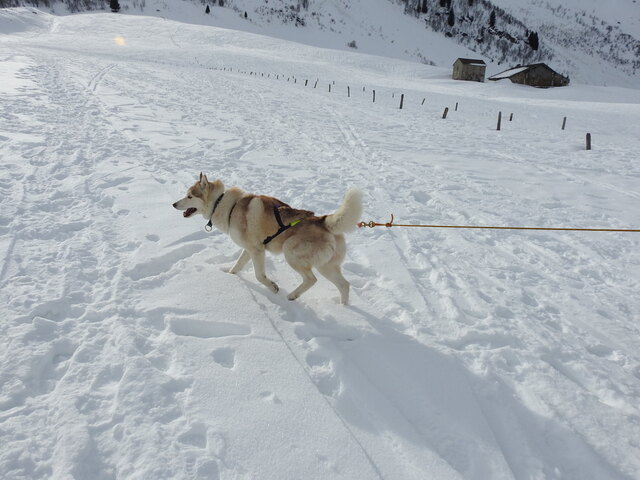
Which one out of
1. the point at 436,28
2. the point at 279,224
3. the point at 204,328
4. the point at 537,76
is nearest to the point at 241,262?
the point at 279,224

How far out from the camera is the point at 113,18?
63938mm

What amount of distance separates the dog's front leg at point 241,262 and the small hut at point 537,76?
59849 millimetres

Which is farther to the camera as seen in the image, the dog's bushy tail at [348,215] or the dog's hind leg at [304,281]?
the dog's hind leg at [304,281]

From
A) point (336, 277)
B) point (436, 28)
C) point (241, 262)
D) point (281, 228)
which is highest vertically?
point (436, 28)

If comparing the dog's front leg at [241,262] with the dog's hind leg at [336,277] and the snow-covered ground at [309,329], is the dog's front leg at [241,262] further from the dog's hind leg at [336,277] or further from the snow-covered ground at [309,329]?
the dog's hind leg at [336,277]

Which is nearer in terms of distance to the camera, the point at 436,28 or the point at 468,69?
the point at 468,69

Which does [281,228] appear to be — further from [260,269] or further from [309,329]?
[309,329]

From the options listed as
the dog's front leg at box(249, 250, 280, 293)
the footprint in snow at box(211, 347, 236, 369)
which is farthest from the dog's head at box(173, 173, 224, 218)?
the footprint in snow at box(211, 347, 236, 369)

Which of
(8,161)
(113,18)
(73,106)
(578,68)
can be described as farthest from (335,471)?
(578,68)

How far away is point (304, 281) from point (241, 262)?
1.02 metres

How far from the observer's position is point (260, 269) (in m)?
4.98

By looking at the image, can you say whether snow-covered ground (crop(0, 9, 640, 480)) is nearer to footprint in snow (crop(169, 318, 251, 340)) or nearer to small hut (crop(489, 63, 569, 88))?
footprint in snow (crop(169, 318, 251, 340))

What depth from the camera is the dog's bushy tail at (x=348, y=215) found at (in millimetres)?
4258

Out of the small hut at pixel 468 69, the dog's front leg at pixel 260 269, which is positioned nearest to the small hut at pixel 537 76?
the small hut at pixel 468 69
